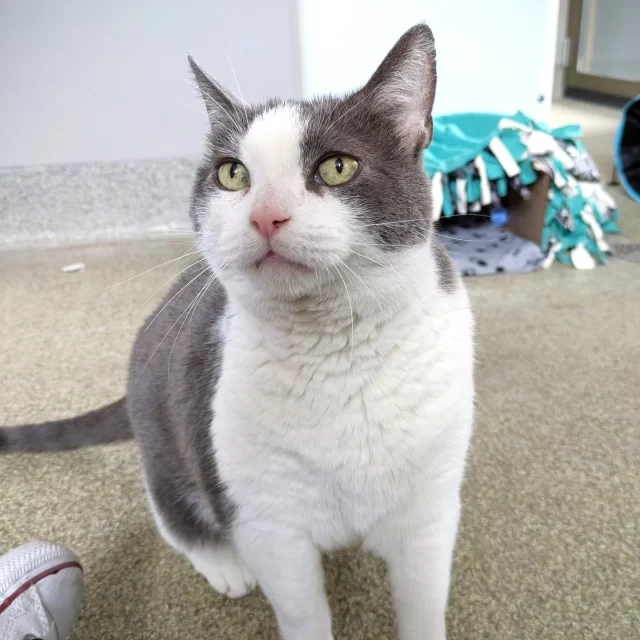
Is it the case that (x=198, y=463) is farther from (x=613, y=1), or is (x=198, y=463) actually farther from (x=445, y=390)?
(x=613, y=1)

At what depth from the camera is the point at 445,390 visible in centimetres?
61

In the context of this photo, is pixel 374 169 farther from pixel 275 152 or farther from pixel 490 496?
pixel 490 496

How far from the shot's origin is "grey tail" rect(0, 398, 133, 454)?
978 mm

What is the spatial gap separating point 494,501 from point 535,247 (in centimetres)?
111

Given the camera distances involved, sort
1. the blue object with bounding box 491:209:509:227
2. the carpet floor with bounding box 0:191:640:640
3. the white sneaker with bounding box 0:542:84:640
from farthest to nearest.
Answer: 1. the blue object with bounding box 491:209:509:227
2. the carpet floor with bounding box 0:191:640:640
3. the white sneaker with bounding box 0:542:84:640

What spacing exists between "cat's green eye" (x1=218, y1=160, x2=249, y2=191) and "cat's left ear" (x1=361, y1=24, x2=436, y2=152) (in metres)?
0.16

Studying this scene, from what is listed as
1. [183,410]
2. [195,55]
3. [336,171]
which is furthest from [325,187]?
[195,55]

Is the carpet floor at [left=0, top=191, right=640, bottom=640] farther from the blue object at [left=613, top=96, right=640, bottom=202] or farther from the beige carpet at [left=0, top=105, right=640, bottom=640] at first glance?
the blue object at [left=613, top=96, right=640, bottom=202]

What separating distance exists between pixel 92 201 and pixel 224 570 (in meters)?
1.84

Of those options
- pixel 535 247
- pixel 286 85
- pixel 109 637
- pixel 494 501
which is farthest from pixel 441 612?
pixel 286 85

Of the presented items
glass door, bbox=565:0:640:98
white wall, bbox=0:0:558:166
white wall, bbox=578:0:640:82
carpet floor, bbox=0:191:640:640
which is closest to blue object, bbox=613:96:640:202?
white wall, bbox=0:0:558:166

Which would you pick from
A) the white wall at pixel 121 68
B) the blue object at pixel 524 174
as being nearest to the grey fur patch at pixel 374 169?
the blue object at pixel 524 174

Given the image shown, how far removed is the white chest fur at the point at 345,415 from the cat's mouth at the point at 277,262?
0.29 feet

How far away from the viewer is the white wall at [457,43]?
1899mm
